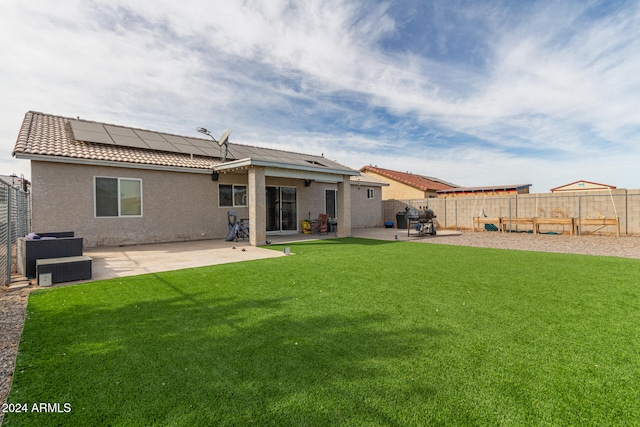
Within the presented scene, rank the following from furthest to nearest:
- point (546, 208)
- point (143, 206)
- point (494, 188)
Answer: point (494, 188)
point (546, 208)
point (143, 206)

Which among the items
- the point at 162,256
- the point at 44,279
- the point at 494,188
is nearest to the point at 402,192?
the point at 494,188

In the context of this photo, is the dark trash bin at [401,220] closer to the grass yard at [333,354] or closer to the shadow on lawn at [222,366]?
the grass yard at [333,354]

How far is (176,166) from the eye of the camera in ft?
35.0

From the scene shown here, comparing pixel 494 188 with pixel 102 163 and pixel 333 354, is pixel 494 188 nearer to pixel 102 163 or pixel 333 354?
pixel 102 163

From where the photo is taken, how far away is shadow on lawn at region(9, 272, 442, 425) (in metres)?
1.90

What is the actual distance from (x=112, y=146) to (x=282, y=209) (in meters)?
6.94

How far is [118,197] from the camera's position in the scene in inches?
387

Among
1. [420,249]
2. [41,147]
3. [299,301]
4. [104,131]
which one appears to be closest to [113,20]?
[41,147]

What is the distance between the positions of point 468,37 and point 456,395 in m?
14.2

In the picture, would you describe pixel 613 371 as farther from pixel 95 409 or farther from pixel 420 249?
pixel 420 249

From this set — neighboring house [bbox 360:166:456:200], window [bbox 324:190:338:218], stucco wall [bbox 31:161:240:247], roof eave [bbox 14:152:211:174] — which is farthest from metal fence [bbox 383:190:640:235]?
roof eave [bbox 14:152:211:174]

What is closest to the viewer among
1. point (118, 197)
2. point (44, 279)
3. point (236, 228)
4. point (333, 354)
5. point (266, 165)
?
point (333, 354)

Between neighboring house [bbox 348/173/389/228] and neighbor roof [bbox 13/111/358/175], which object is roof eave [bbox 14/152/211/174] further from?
neighboring house [bbox 348/173/389/228]

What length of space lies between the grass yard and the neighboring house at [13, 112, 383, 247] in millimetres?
5429
